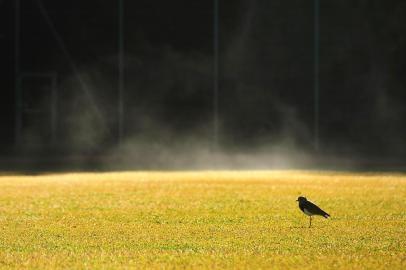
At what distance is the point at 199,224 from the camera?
14688mm

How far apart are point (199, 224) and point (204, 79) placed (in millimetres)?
22330

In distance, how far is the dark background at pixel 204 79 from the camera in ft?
120

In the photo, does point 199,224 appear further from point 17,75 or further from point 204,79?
point 17,75

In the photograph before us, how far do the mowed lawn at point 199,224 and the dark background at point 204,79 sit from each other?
37.1ft

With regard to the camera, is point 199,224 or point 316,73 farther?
point 316,73

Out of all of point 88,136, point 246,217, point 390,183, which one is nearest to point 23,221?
point 246,217

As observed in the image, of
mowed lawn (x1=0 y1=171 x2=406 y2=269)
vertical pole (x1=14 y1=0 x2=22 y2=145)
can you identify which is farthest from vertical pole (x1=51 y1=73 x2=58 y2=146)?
mowed lawn (x1=0 y1=171 x2=406 y2=269)

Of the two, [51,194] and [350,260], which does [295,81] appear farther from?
[350,260]

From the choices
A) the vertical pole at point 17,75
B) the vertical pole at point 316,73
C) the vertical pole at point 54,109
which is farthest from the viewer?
the vertical pole at point 316,73

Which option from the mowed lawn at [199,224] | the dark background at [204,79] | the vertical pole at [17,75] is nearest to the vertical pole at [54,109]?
the dark background at [204,79]

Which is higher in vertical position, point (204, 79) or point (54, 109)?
point (204, 79)

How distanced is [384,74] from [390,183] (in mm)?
14155

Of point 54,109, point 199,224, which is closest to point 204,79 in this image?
point 54,109

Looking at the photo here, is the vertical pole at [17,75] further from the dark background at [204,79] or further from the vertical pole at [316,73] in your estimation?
the vertical pole at [316,73]
